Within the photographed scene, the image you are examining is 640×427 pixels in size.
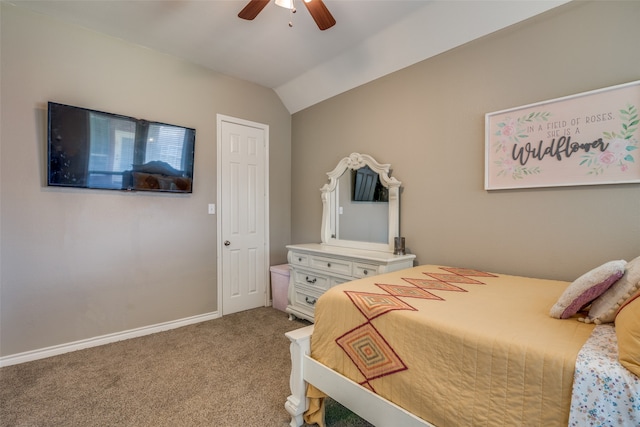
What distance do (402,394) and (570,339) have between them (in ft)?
2.10

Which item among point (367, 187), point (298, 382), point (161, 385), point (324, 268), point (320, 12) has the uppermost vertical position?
point (320, 12)

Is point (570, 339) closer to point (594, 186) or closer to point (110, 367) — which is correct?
point (594, 186)

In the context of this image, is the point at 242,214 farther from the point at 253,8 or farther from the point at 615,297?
the point at 615,297

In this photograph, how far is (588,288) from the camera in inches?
46.9

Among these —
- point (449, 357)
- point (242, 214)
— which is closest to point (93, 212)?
point (242, 214)

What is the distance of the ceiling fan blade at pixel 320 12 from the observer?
75.0 inches

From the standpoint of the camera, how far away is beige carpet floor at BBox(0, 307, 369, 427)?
1708 mm

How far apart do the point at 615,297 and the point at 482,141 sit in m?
1.46

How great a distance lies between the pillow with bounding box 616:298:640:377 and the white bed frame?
0.67 m

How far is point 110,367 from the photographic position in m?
2.27

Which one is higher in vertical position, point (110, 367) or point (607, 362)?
point (607, 362)

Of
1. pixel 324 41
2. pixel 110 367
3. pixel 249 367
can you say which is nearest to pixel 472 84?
pixel 324 41

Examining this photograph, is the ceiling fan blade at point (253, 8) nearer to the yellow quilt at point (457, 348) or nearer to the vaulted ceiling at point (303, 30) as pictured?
the vaulted ceiling at point (303, 30)

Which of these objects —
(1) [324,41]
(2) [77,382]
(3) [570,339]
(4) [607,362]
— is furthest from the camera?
(1) [324,41]
